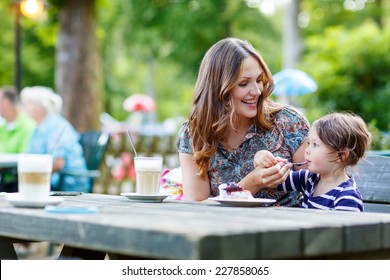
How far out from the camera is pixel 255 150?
3.89 m

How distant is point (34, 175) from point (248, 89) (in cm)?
132

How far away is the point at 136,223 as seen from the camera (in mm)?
2180

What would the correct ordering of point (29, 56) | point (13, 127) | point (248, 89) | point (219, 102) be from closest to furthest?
point (248, 89) → point (219, 102) → point (13, 127) → point (29, 56)

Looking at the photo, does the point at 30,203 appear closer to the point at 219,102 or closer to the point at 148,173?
the point at 148,173

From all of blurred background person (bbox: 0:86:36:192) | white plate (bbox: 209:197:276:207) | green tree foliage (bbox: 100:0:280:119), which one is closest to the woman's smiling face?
white plate (bbox: 209:197:276:207)

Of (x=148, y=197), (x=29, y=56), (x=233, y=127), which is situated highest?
(x=29, y=56)

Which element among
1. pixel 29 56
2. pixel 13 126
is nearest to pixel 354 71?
pixel 13 126

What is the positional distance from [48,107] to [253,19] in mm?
16679

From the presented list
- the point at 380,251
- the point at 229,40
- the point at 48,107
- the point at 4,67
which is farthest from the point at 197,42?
the point at 380,251

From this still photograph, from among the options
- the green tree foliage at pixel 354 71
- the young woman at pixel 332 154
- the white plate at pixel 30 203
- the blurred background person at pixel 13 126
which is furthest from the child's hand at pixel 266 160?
the green tree foliage at pixel 354 71

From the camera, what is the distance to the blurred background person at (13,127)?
8.41 metres

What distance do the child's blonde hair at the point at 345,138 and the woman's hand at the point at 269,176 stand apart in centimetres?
21

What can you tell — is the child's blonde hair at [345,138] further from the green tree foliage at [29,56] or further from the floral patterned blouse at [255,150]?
the green tree foliage at [29,56]

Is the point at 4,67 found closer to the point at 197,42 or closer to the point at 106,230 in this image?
the point at 197,42
